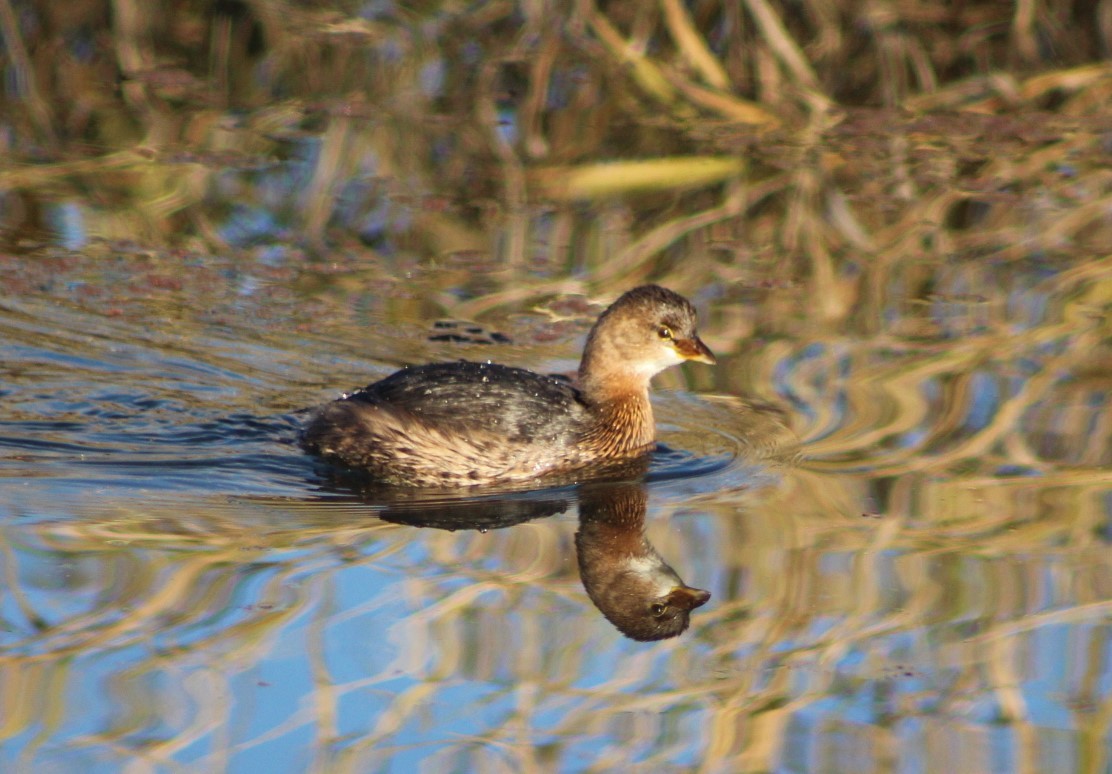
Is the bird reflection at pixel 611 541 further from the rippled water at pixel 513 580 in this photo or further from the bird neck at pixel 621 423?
the bird neck at pixel 621 423

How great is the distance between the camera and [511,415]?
8.05m

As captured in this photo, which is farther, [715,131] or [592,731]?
[715,131]

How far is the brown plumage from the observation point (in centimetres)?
801

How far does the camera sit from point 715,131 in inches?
486

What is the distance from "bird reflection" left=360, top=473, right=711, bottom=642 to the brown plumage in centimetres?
25

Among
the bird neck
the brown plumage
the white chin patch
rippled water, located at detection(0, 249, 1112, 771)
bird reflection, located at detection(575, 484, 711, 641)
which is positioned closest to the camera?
rippled water, located at detection(0, 249, 1112, 771)

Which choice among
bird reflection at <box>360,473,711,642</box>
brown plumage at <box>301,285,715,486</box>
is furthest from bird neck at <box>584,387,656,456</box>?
bird reflection at <box>360,473,711,642</box>

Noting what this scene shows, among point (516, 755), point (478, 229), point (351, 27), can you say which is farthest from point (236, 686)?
point (351, 27)

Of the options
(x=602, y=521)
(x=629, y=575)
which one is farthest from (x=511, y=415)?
(x=629, y=575)

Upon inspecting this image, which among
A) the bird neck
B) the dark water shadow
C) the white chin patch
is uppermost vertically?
the white chin patch

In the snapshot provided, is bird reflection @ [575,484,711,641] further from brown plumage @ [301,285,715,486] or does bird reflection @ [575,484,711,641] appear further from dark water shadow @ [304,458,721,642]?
brown plumage @ [301,285,715,486]

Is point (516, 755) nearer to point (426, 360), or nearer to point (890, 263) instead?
point (426, 360)

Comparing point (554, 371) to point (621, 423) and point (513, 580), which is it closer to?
point (621, 423)

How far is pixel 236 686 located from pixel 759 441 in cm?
333
